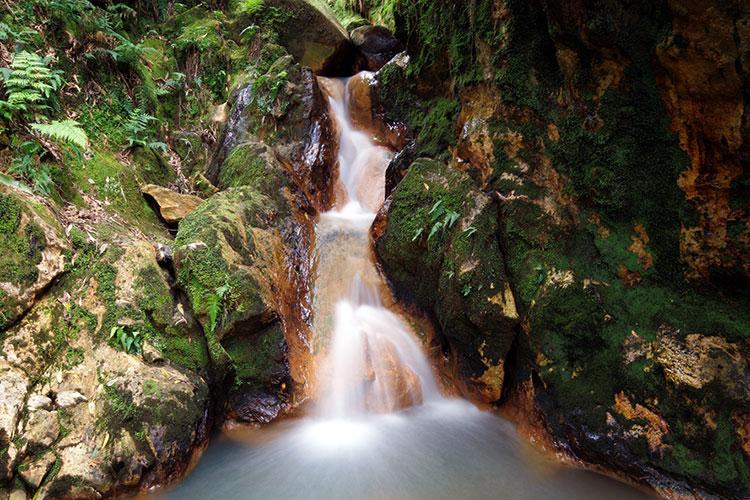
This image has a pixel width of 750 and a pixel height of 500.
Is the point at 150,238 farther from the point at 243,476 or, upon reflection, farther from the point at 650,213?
the point at 650,213

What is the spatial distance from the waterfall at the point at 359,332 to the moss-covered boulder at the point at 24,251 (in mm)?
3110

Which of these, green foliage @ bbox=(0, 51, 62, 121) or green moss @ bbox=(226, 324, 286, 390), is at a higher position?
green foliage @ bbox=(0, 51, 62, 121)

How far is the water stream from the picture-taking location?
3.71 m

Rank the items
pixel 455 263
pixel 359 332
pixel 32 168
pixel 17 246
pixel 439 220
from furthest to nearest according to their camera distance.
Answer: pixel 359 332 < pixel 439 220 < pixel 455 263 < pixel 32 168 < pixel 17 246

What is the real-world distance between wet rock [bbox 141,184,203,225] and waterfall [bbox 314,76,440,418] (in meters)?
2.09

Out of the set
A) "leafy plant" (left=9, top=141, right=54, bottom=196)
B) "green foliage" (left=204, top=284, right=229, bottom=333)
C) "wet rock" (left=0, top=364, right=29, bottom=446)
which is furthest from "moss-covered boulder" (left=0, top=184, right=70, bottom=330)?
"green foliage" (left=204, top=284, right=229, bottom=333)

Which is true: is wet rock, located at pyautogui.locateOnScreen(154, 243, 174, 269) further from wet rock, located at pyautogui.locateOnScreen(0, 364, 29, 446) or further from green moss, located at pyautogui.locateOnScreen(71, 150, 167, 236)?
wet rock, located at pyautogui.locateOnScreen(0, 364, 29, 446)

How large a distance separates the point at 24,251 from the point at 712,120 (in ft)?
20.1

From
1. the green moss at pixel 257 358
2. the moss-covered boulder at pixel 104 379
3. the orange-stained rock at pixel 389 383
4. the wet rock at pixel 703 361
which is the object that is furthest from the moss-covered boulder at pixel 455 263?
the moss-covered boulder at pixel 104 379

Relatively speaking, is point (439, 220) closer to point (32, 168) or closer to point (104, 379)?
point (104, 379)

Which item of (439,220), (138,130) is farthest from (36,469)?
(138,130)

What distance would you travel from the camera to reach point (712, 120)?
3248mm

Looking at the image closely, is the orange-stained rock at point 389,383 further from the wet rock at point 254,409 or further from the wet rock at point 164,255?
the wet rock at point 164,255

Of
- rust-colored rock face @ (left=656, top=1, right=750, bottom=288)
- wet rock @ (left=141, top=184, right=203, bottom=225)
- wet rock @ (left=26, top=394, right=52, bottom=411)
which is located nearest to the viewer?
rust-colored rock face @ (left=656, top=1, right=750, bottom=288)
